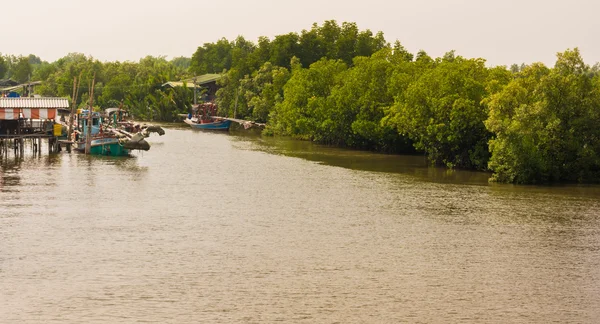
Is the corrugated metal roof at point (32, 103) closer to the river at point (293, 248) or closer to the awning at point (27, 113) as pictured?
the awning at point (27, 113)

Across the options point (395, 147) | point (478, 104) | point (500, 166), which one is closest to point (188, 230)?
point (500, 166)

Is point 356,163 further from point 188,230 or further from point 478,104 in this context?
point 188,230

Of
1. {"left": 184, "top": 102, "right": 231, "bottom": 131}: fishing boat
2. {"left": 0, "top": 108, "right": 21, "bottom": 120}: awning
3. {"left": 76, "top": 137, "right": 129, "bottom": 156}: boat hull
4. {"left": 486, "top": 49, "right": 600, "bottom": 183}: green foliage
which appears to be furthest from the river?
{"left": 184, "top": 102, "right": 231, "bottom": 131}: fishing boat

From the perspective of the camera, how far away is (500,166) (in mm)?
60094

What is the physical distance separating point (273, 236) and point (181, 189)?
1710cm

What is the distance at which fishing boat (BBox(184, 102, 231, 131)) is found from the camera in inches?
4909

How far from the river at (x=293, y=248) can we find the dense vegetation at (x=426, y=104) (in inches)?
134

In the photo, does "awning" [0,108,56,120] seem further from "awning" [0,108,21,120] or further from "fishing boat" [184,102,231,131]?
"fishing boat" [184,102,231,131]

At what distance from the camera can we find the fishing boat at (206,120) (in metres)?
125

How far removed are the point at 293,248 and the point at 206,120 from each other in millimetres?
92380

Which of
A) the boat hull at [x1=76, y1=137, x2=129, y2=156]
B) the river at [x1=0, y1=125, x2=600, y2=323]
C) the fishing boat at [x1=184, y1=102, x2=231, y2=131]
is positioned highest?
the fishing boat at [x1=184, y1=102, x2=231, y2=131]

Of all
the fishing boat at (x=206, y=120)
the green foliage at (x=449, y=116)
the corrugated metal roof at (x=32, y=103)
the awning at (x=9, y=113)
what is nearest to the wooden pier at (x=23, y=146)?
the awning at (x=9, y=113)

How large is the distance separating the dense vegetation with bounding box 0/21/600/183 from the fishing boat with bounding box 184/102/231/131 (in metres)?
3.80

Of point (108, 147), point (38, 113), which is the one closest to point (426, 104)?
point (108, 147)
